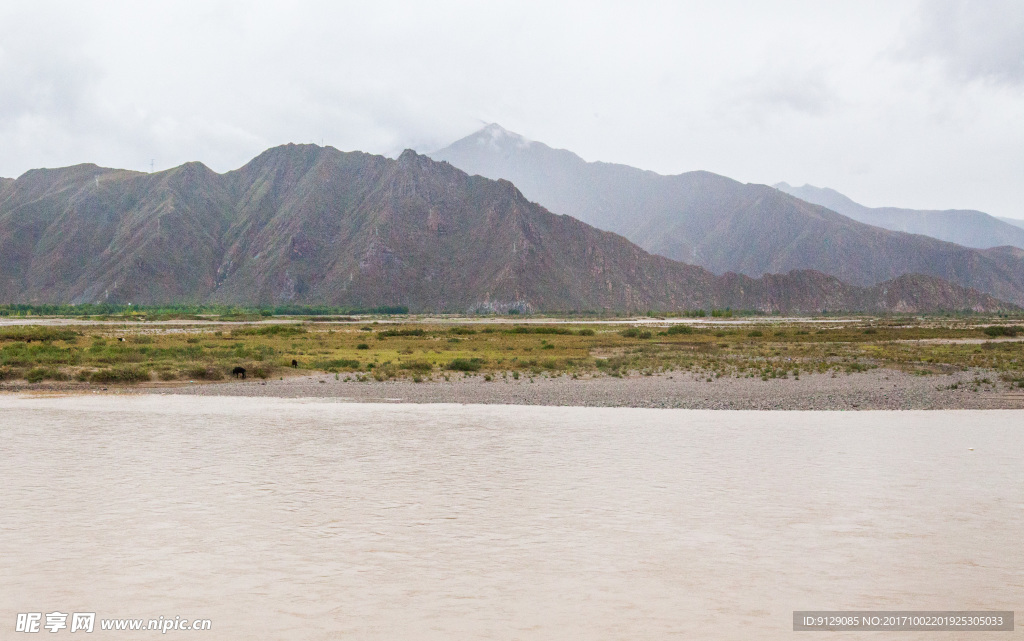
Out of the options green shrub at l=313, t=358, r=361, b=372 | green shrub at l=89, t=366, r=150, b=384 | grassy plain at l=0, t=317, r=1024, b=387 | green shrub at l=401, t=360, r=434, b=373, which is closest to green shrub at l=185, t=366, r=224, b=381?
grassy plain at l=0, t=317, r=1024, b=387

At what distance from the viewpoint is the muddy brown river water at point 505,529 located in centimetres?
870

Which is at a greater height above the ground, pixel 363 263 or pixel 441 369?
pixel 363 263

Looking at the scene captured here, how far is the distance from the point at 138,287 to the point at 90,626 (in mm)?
206218

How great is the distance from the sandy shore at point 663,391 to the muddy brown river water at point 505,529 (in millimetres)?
6753

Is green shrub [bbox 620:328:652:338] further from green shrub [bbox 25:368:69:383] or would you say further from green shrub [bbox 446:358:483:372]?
green shrub [bbox 25:368:69:383]

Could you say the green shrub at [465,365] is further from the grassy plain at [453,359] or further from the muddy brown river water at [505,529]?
the muddy brown river water at [505,529]

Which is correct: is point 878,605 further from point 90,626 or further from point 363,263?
point 363,263

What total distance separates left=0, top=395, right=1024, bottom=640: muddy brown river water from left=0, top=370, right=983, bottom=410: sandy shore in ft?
22.2

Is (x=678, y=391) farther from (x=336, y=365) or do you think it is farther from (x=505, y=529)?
(x=505, y=529)

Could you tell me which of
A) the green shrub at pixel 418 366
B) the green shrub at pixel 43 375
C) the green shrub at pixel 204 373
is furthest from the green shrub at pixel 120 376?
the green shrub at pixel 418 366

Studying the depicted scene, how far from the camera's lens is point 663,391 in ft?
103

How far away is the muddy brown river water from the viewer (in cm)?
870

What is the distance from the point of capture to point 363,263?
7756 inches

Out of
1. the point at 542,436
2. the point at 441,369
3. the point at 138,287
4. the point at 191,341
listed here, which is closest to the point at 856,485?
the point at 542,436
